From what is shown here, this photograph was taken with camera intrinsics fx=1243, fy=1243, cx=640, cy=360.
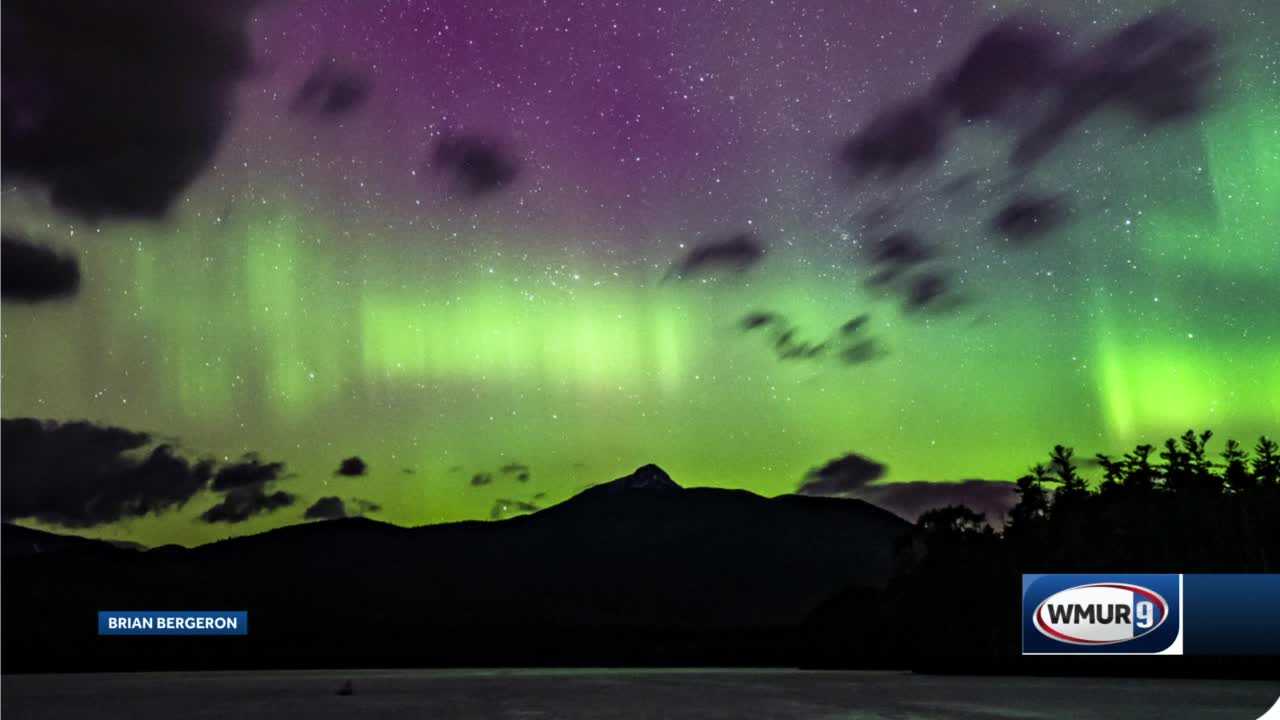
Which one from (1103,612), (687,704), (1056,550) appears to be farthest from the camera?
(1056,550)

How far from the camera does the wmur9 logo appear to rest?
4562 cm

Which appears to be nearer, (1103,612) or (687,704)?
(687,704)

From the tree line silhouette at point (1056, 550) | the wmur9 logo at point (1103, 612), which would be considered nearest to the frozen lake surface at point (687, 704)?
the wmur9 logo at point (1103, 612)

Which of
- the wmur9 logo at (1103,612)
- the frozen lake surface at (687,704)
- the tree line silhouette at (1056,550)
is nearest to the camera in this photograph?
the frozen lake surface at (687,704)

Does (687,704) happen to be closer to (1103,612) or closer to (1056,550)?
(1103,612)

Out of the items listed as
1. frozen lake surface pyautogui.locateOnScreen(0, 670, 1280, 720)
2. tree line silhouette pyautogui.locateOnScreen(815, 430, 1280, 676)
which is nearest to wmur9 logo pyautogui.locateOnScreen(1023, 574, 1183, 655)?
frozen lake surface pyautogui.locateOnScreen(0, 670, 1280, 720)

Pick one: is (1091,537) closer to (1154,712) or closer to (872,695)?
(872,695)

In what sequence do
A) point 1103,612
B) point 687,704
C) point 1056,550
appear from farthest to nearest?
point 1056,550 → point 1103,612 → point 687,704

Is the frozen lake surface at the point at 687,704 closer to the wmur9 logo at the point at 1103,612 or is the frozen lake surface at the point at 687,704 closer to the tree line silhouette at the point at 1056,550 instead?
the wmur9 logo at the point at 1103,612

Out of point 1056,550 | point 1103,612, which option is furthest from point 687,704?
point 1056,550

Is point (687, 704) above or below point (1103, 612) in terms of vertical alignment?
below

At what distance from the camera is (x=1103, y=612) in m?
48.8

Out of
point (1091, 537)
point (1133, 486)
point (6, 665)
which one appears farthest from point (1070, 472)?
point (6, 665)

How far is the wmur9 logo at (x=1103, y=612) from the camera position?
45.6 m
